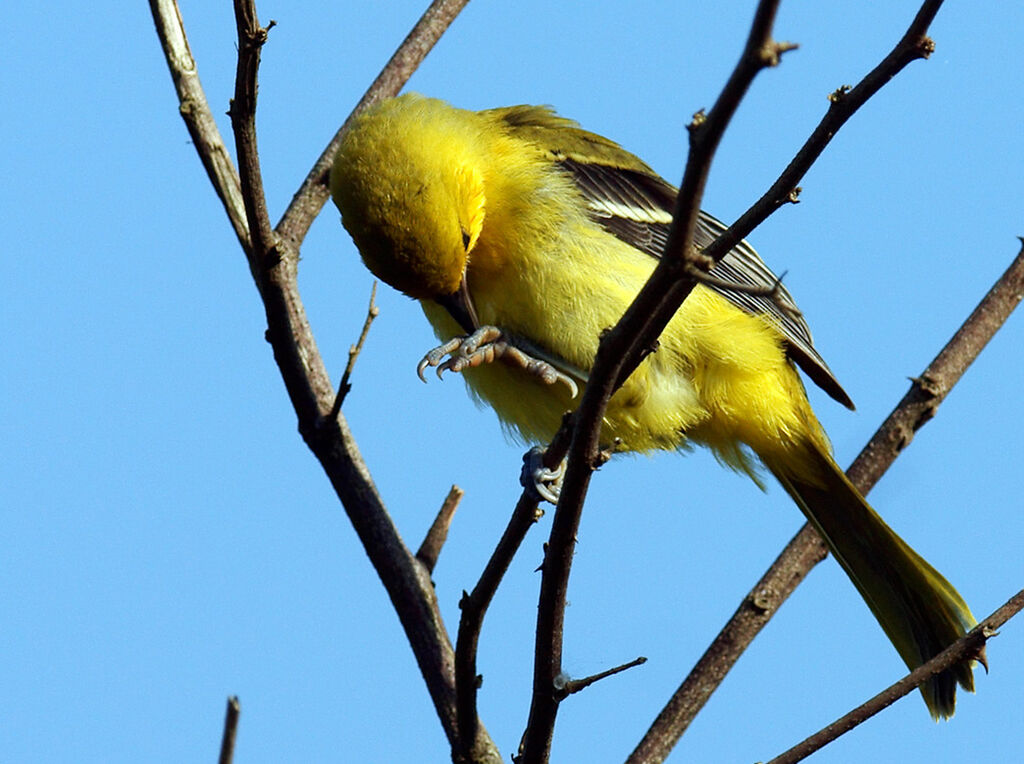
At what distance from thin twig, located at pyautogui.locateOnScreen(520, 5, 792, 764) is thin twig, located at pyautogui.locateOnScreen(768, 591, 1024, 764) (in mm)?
596

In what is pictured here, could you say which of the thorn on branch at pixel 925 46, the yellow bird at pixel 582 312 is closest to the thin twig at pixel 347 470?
the yellow bird at pixel 582 312

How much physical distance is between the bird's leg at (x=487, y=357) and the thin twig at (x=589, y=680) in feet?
4.25

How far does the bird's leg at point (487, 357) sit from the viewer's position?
4016 mm

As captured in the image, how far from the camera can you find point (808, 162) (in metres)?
2.46

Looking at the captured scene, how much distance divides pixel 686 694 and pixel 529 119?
108 inches

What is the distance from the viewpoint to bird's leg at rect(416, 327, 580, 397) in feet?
13.2

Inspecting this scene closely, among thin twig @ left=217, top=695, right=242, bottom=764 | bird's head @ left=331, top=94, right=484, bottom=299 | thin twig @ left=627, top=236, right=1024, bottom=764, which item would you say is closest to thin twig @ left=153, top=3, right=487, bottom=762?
bird's head @ left=331, top=94, right=484, bottom=299

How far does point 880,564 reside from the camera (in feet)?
15.9

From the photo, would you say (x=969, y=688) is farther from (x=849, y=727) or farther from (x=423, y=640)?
(x=423, y=640)

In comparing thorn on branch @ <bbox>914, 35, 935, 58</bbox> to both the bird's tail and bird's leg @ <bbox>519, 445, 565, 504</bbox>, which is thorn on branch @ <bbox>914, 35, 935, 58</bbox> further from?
the bird's tail

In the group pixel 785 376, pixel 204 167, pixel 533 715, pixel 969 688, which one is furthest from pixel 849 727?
pixel 204 167

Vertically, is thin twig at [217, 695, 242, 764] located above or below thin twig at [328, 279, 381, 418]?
below

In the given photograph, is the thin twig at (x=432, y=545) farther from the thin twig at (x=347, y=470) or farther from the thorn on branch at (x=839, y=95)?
the thorn on branch at (x=839, y=95)

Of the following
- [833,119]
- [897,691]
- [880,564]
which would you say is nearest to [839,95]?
[833,119]
